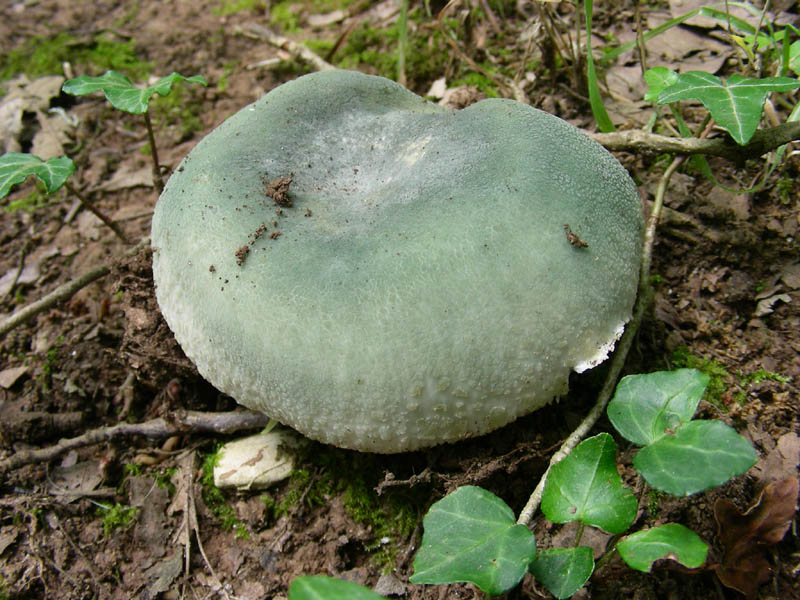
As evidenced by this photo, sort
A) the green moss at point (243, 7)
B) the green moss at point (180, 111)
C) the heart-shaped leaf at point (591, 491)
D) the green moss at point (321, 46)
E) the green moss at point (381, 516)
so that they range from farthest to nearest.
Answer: the green moss at point (243, 7) → the green moss at point (321, 46) → the green moss at point (180, 111) → the green moss at point (381, 516) → the heart-shaped leaf at point (591, 491)

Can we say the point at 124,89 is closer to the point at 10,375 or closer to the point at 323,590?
the point at 10,375

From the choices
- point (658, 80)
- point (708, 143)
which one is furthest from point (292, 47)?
point (708, 143)

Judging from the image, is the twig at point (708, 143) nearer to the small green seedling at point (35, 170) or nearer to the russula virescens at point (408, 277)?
the russula virescens at point (408, 277)

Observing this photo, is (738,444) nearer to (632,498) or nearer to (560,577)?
(632,498)

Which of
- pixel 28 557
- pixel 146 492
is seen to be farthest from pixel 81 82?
pixel 28 557

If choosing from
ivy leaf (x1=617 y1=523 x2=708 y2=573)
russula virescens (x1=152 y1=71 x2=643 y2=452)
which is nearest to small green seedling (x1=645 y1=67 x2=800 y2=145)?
russula virescens (x1=152 y1=71 x2=643 y2=452)

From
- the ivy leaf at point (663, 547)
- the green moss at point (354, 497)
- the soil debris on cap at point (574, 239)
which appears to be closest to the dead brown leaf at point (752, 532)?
the ivy leaf at point (663, 547)

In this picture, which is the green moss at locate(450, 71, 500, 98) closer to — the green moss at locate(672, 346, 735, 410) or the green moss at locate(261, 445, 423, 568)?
the green moss at locate(672, 346, 735, 410)
